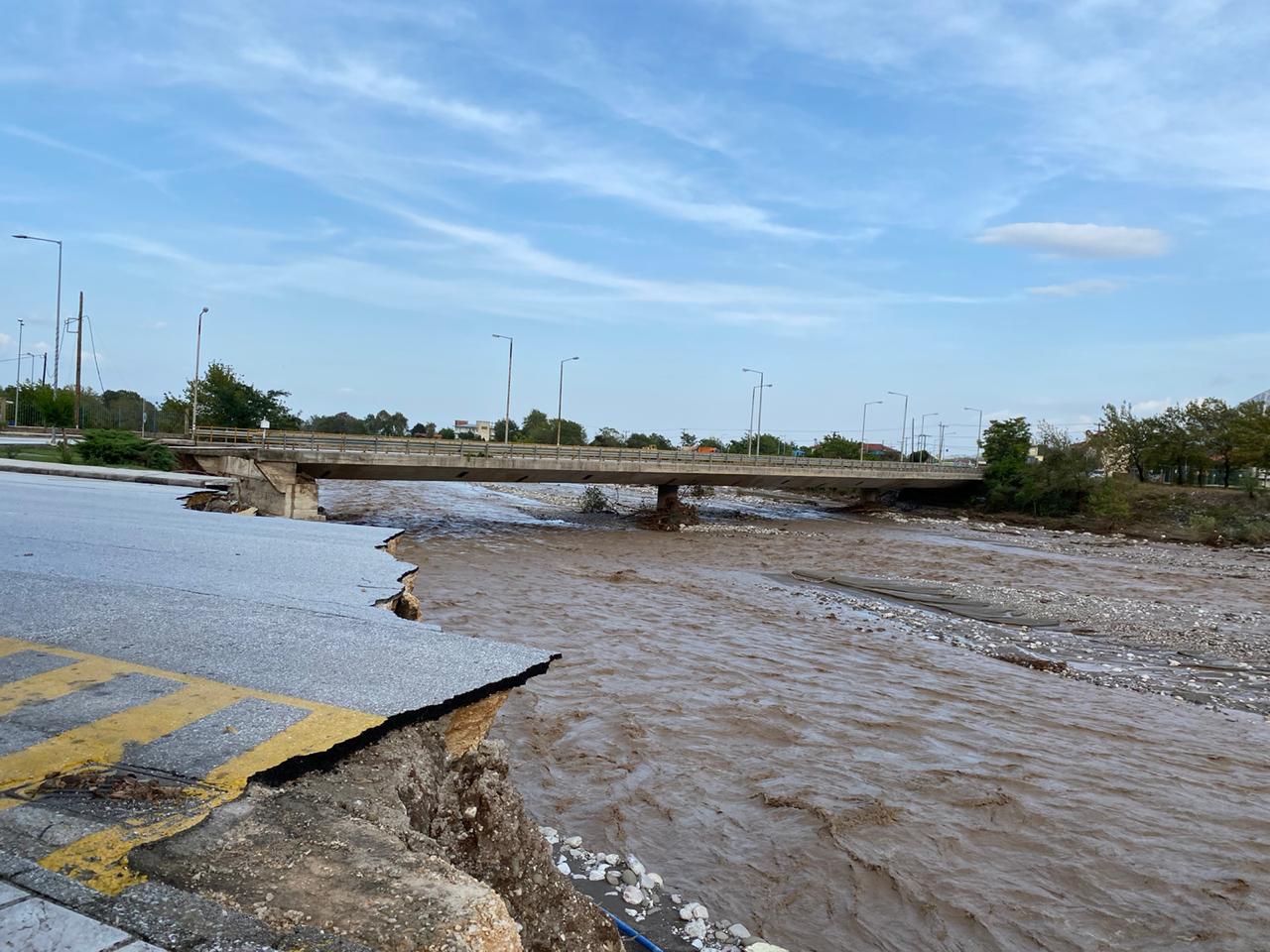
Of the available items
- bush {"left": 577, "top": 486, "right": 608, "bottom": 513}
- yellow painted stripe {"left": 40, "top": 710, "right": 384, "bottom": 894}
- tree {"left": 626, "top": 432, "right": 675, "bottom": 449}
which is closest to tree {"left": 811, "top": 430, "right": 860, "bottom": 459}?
tree {"left": 626, "top": 432, "right": 675, "bottom": 449}

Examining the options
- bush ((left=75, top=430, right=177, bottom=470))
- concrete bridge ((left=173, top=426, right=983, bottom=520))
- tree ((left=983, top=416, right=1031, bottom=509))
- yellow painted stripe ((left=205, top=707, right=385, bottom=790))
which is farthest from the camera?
tree ((left=983, top=416, right=1031, bottom=509))

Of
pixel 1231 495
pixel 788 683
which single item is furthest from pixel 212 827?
pixel 1231 495

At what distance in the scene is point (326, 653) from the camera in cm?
506

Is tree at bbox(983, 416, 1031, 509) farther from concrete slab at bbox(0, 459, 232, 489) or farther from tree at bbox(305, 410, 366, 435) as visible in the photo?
tree at bbox(305, 410, 366, 435)

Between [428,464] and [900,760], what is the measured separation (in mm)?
28882

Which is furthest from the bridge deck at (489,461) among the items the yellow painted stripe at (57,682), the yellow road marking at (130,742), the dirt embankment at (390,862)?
the dirt embankment at (390,862)

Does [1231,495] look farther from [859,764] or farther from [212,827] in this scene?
[212,827]

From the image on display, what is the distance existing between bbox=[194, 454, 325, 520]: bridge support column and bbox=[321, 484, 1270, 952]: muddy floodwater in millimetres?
14173

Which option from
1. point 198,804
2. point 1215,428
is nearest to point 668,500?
point 198,804

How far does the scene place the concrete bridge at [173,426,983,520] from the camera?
104ft

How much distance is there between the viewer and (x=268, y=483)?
31.6 m

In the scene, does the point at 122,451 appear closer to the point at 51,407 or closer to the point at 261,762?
the point at 261,762

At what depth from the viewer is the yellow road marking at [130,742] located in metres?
2.67

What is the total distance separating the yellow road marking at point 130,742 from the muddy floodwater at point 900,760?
3263mm
